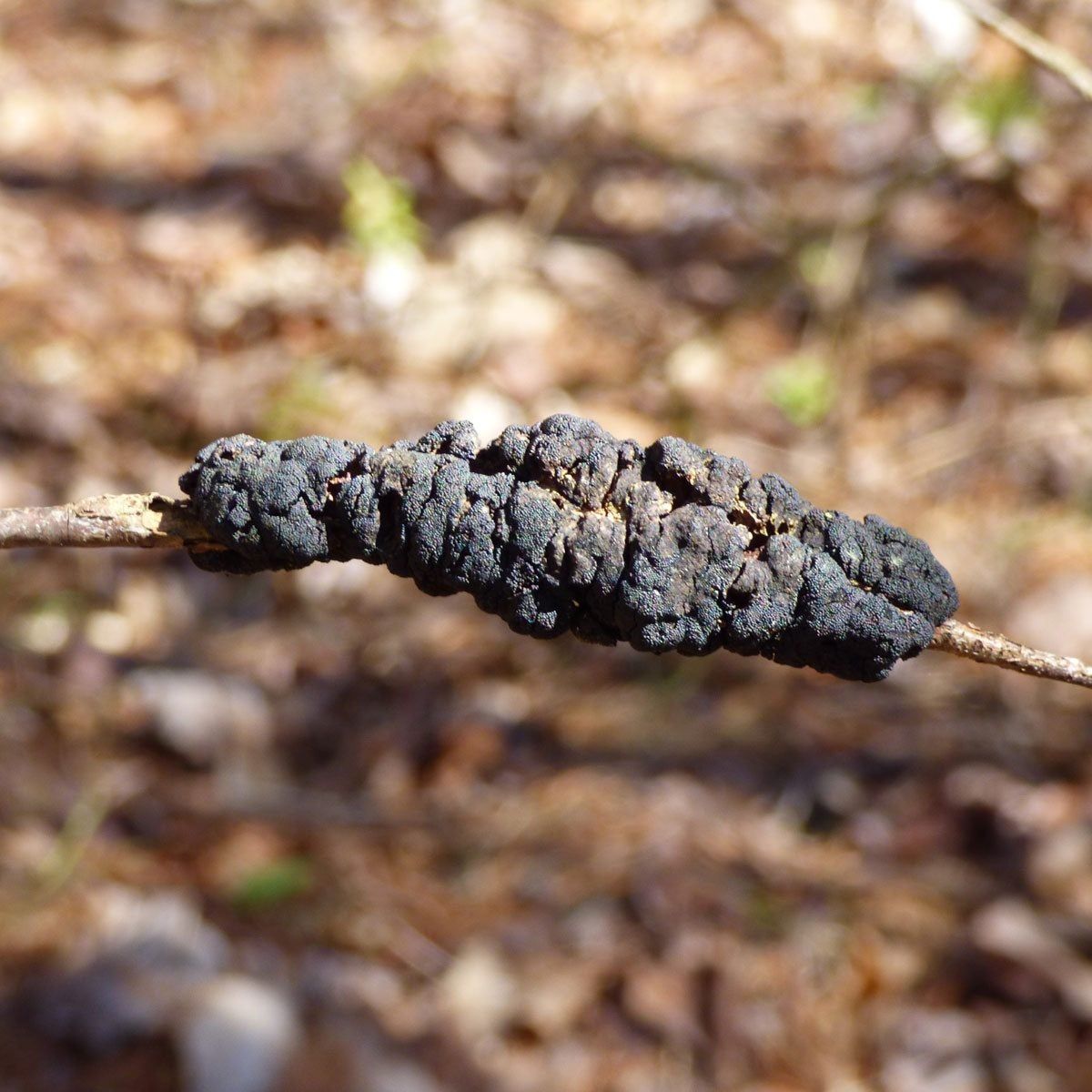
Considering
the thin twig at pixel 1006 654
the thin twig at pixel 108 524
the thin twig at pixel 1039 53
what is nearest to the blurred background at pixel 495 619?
the thin twig at pixel 108 524

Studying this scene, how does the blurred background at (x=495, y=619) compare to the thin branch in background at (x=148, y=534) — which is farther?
the blurred background at (x=495, y=619)

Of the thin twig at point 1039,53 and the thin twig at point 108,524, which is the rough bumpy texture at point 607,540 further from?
the thin twig at point 1039,53

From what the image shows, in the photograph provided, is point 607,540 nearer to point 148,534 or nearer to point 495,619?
point 148,534

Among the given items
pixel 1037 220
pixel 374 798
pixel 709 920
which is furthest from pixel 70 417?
pixel 1037 220

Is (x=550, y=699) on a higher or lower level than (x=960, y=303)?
lower

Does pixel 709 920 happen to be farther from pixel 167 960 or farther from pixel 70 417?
pixel 70 417

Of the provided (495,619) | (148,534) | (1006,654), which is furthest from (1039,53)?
Answer: (495,619)

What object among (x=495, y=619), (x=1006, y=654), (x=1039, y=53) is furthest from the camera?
(x=495, y=619)
